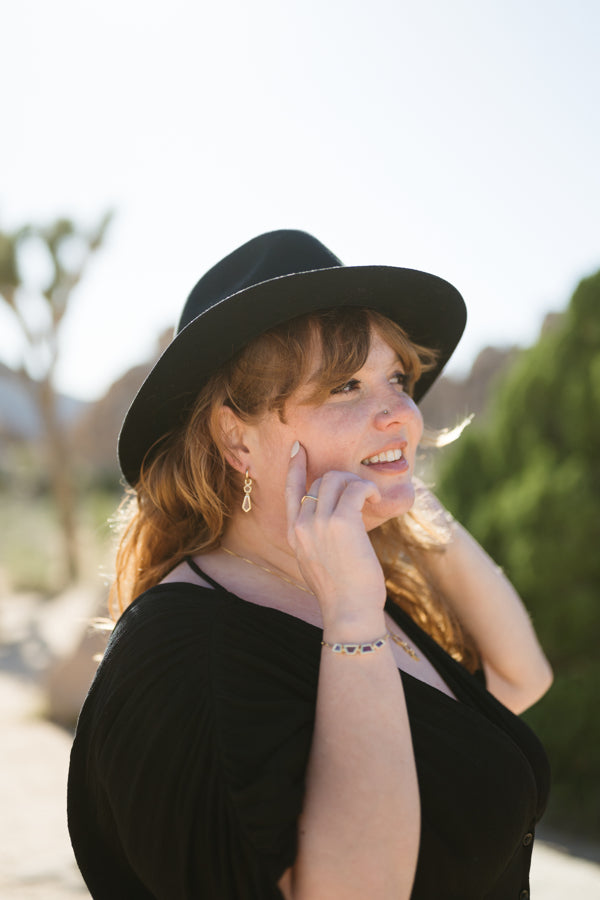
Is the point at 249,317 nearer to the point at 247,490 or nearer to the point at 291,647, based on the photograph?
the point at 247,490

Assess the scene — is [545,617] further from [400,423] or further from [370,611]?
[370,611]

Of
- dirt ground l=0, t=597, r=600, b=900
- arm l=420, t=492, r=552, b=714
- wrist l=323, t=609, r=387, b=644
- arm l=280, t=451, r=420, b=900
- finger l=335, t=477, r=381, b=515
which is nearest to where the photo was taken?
arm l=280, t=451, r=420, b=900

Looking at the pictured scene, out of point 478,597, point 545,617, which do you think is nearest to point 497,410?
point 545,617

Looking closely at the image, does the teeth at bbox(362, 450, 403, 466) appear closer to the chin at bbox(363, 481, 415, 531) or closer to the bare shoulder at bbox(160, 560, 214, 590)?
the chin at bbox(363, 481, 415, 531)

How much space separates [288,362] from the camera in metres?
1.77

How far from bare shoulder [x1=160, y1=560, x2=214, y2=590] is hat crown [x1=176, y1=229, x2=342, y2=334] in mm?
574

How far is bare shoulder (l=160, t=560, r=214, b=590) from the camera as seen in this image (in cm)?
170

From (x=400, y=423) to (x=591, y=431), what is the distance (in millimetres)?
3097

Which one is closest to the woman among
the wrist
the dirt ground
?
the wrist

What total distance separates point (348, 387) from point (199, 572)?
21.4 inches

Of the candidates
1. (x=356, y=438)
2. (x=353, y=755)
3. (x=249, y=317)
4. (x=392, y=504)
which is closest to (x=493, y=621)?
(x=392, y=504)

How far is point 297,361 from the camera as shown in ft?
5.80

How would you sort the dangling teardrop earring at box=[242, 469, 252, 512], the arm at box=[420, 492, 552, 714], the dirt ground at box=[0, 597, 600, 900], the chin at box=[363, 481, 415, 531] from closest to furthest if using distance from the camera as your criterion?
the chin at box=[363, 481, 415, 531] < the dangling teardrop earring at box=[242, 469, 252, 512] < the arm at box=[420, 492, 552, 714] < the dirt ground at box=[0, 597, 600, 900]

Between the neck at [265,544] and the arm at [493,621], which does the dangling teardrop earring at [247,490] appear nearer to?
the neck at [265,544]
